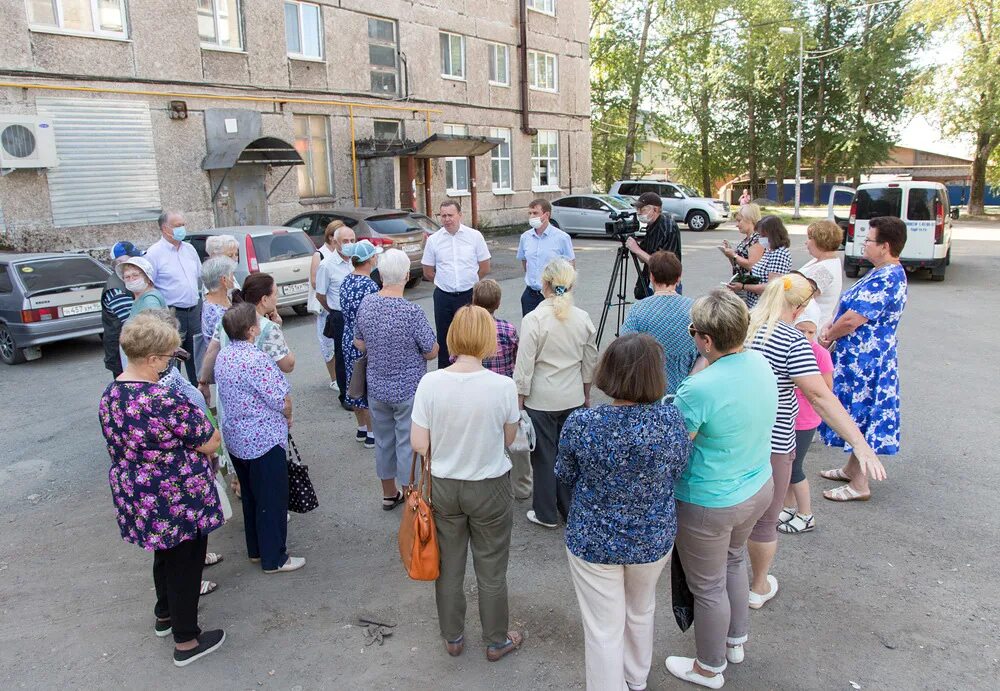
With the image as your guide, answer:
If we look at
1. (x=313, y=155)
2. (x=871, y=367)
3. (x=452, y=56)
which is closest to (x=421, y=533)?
(x=871, y=367)

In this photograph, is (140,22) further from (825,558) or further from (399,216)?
(825,558)

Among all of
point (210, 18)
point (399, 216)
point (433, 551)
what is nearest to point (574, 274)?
point (433, 551)

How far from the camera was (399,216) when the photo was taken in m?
13.7

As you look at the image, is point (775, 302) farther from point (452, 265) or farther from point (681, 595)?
point (452, 265)

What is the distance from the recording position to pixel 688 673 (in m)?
3.08

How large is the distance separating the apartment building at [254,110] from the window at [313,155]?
1.5 inches

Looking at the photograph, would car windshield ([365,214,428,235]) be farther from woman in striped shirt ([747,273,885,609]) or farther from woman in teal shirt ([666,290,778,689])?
woman in teal shirt ([666,290,778,689])

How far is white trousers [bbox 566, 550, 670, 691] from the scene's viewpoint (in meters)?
2.72

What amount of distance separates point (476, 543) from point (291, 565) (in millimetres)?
1433

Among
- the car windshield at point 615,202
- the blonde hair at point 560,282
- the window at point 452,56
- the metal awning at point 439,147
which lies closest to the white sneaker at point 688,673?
the blonde hair at point 560,282

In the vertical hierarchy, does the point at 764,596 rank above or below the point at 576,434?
below

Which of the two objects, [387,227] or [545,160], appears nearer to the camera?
[387,227]

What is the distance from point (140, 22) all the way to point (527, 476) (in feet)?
44.8

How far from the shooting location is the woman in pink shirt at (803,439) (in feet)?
12.8
